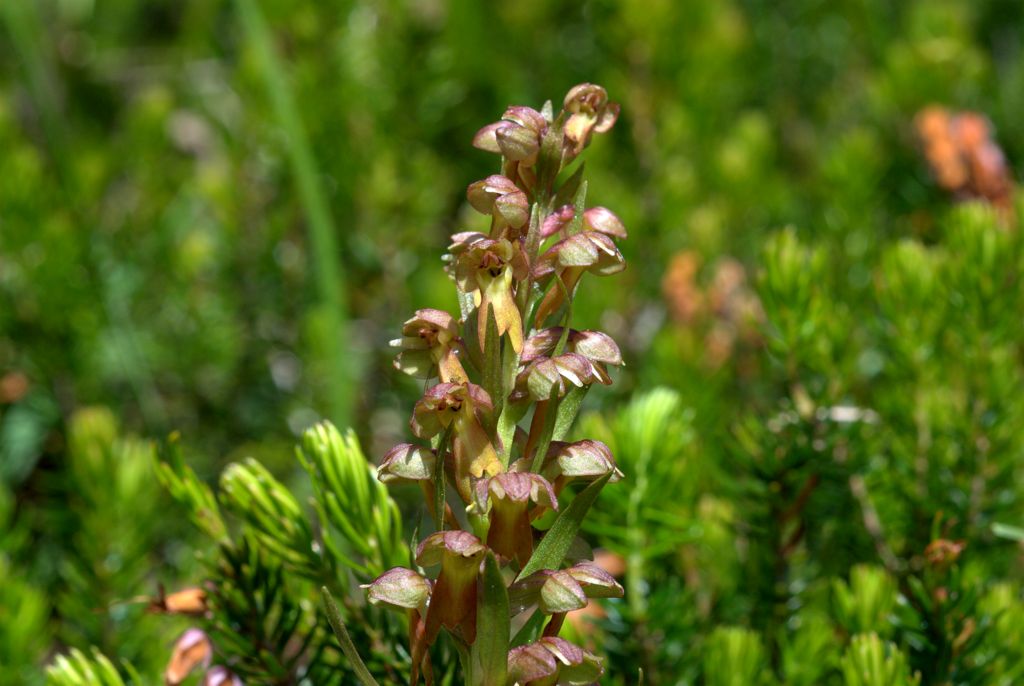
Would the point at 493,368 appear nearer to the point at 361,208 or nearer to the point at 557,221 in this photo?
the point at 557,221

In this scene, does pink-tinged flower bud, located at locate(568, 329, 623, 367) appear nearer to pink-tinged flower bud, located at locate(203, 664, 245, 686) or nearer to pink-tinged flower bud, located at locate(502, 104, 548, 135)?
pink-tinged flower bud, located at locate(502, 104, 548, 135)

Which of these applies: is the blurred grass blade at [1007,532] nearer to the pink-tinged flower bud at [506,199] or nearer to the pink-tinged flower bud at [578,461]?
the pink-tinged flower bud at [578,461]

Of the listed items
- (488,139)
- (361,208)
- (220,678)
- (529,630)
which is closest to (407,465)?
(529,630)

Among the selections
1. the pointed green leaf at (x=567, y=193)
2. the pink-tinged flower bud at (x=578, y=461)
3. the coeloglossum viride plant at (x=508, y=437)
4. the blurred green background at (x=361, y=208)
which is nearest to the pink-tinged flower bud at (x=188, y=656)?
the coeloglossum viride plant at (x=508, y=437)

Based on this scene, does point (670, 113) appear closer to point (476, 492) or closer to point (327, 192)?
point (327, 192)

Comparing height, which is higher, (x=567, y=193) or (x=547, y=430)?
(x=567, y=193)

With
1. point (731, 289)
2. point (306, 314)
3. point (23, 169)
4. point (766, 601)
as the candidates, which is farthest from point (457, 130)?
point (766, 601)

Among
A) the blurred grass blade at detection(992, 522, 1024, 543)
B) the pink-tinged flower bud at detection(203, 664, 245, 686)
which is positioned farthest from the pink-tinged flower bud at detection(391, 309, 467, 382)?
the blurred grass blade at detection(992, 522, 1024, 543)
